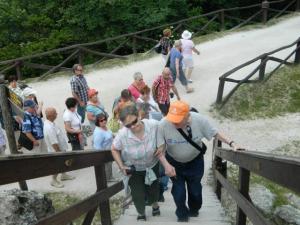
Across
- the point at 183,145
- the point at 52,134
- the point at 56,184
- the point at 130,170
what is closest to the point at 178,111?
the point at 183,145

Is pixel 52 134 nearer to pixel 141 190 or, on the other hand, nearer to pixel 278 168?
pixel 141 190

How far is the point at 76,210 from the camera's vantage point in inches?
133

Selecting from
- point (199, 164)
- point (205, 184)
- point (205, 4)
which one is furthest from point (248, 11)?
point (199, 164)

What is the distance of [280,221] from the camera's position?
6590 millimetres

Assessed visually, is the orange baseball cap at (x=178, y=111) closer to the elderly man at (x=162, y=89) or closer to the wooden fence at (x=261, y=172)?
the wooden fence at (x=261, y=172)

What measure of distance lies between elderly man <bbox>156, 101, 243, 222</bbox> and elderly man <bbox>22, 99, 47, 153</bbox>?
3331 millimetres

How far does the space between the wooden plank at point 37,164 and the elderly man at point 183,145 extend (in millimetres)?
924

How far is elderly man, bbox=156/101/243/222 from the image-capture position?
4.30 meters

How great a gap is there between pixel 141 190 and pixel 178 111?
1015mm

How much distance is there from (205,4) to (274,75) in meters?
10.9

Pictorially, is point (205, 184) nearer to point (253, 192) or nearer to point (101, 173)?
point (253, 192)

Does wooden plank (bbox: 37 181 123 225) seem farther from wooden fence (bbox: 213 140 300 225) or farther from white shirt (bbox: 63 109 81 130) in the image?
white shirt (bbox: 63 109 81 130)

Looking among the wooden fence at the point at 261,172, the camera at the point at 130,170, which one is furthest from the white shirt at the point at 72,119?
the wooden fence at the point at 261,172

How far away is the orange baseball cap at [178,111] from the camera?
13.8ft
